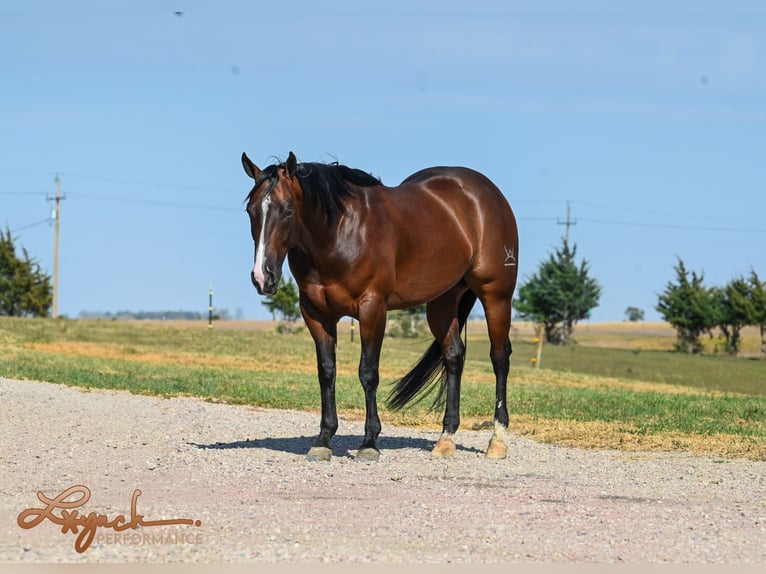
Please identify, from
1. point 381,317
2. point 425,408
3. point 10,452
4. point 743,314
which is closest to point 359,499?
point 381,317

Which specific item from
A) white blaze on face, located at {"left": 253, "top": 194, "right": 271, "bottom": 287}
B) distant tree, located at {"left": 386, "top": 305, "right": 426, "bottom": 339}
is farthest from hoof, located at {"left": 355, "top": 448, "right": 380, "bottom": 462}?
distant tree, located at {"left": 386, "top": 305, "right": 426, "bottom": 339}

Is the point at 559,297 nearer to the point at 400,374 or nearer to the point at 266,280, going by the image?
the point at 400,374

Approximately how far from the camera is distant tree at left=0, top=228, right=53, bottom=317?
62.2 meters

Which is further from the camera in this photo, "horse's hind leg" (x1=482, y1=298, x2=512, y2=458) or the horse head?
"horse's hind leg" (x1=482, y1=298, x2=512, y2=458)

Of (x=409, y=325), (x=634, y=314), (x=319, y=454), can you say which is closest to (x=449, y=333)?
(x=319, y=454)

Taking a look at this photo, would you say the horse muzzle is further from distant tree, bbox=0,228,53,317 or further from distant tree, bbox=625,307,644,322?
distant tree, bbox=625,307,644,322

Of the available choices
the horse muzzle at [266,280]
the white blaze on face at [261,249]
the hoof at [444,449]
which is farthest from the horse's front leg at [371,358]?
the white blaze on face at [261,249]

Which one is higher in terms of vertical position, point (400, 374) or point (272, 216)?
point (272, 216)

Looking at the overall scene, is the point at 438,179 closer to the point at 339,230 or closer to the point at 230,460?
the point at 339,230

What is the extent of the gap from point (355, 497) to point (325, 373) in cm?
251

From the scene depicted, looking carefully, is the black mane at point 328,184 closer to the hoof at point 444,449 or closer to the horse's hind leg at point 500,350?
the horse's hind leg at point 500,350

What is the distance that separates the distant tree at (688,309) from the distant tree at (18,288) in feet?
119

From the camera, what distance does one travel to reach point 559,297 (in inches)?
2908

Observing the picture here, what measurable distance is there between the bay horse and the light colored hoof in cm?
1
